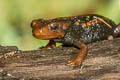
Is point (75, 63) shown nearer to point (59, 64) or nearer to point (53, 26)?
point (59, 64)

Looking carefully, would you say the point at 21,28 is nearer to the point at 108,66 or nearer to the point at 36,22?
the point at 36,22

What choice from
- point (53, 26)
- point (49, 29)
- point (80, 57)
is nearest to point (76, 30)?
point (53, 26)

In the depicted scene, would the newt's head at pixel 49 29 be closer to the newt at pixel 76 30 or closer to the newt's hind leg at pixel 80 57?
the newt at pixel 76 30

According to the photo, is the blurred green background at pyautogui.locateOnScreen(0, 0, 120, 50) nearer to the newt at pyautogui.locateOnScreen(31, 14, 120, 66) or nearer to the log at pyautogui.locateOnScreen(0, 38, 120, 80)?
the newt at pyautogui.locateOnScreen(31, 14, 120, 66)

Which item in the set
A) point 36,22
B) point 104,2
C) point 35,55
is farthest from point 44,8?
point 35,55

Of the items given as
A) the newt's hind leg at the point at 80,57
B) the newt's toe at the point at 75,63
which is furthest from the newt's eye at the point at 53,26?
the newt's toe at the point at 75,63

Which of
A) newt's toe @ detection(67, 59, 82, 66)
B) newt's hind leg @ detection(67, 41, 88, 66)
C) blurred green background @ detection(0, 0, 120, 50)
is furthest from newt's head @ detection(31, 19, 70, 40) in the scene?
blurred green background @ detection(0, 0, 120, 50)

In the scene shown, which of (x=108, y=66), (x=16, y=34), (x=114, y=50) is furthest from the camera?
(x=16, y=34)
